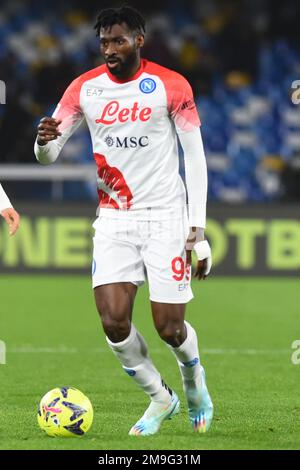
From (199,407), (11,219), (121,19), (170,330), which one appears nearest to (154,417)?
(199,407)

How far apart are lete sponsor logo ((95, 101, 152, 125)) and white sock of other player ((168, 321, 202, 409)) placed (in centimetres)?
116

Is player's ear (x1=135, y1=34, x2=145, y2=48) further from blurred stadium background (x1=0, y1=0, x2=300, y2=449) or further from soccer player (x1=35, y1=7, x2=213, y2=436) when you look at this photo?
blurred stadium background (x1=0, y1=0, x2=300, y2=449)

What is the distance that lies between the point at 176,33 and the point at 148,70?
16.2 m

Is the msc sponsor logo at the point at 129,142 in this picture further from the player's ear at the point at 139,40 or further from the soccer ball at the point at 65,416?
the soccer ball at the point at 65,416

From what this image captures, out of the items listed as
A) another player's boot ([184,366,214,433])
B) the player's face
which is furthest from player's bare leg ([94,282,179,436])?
the player's face

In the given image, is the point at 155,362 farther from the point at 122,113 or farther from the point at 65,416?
the point at 122,113

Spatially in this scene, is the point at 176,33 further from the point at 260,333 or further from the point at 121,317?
the point at 121,317

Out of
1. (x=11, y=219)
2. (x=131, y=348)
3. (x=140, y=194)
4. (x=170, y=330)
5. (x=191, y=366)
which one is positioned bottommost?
(x=191, y=366)

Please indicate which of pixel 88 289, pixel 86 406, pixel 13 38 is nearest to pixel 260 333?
pixel 88 289

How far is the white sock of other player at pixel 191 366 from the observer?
598cm

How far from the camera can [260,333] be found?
10992 millimetres

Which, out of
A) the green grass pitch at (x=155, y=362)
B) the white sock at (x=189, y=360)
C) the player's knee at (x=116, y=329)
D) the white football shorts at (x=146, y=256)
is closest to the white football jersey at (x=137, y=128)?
the white football shorts at (x=146, y=256)

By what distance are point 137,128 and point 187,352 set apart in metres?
1.25

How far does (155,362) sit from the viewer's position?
9219mm
